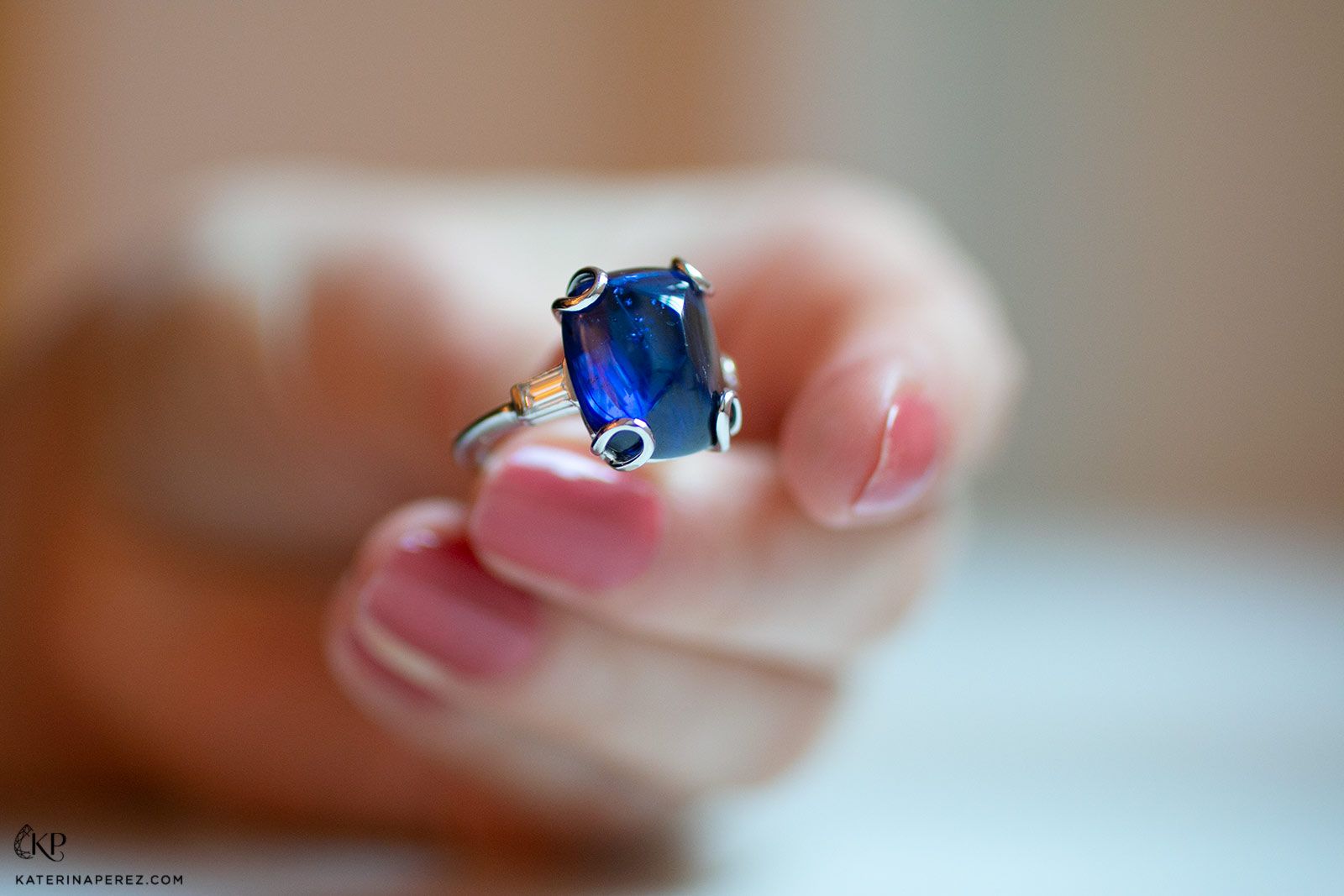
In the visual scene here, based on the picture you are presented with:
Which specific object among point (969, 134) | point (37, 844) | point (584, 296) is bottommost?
point (37, 844)

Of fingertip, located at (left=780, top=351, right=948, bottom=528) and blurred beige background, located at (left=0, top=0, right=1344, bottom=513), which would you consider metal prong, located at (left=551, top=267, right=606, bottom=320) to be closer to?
fingertip, located at (left=780, top=351, right=948, bottom=528)

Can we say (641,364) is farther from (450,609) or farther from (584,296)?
(450,609)

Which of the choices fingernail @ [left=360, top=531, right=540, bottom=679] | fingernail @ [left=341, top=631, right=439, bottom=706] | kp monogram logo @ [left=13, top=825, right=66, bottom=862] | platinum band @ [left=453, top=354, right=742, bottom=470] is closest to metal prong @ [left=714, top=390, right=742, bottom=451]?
platinum band @ [left=453, top=354, right=742, bottom=470]

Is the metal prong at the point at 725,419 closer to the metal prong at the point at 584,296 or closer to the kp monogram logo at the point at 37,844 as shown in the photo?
the metal prong at the point at 584,296

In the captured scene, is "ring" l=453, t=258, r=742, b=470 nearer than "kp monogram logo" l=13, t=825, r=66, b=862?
Yes

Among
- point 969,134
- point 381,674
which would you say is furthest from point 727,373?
point 969,134

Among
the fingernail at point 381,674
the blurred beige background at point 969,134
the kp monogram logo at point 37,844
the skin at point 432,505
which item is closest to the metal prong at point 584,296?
the skin at point 432,505
